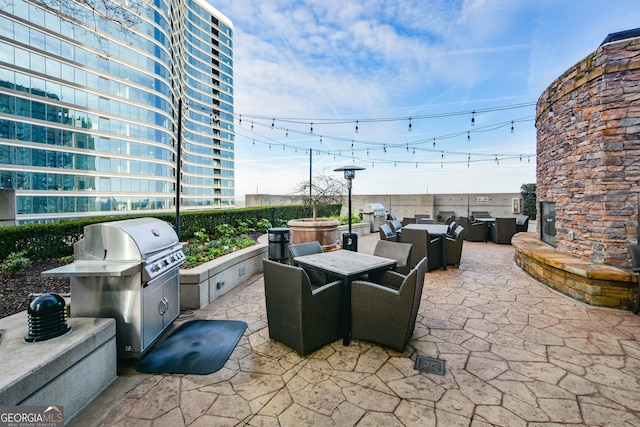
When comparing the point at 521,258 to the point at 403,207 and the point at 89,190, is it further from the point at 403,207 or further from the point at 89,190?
the point at 89,190

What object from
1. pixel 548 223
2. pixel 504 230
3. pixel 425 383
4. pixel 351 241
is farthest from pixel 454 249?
pixel 425 383

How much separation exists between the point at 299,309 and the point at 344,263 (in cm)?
85

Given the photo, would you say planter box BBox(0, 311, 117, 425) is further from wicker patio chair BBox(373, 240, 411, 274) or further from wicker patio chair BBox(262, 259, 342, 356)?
wicker patio chair BBox(373, 240, 411, 274)

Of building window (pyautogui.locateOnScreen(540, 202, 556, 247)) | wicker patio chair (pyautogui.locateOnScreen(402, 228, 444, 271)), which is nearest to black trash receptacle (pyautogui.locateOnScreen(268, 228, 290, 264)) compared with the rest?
wicker patio chair (pyautogui.locateOnScreen(402, 228, 444, 271))

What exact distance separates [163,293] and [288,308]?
48.8 inches

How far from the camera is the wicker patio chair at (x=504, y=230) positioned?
27.5 feet

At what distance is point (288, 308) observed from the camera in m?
2.51

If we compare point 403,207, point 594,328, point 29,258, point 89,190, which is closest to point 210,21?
point 89,190

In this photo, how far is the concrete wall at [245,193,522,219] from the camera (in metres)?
11.7

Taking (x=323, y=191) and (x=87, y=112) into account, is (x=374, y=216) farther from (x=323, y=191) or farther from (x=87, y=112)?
(x=87, y=112)

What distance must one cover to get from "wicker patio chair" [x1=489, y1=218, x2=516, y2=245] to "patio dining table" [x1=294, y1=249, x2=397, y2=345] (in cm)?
694

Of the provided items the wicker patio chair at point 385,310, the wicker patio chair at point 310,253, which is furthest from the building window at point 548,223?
the wicker patio chair at point 310,253

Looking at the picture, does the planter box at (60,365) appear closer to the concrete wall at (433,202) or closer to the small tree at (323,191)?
the small tree at (323,191)

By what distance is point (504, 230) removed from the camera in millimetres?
8445
